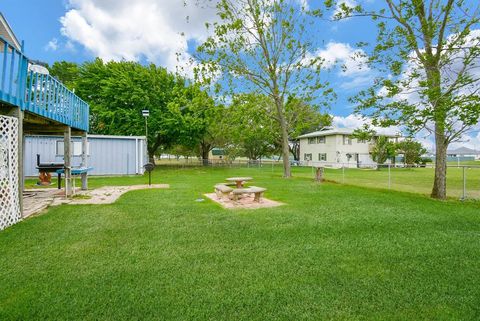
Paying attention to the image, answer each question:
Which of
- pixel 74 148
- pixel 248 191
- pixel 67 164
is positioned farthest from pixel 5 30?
pixel 248 191

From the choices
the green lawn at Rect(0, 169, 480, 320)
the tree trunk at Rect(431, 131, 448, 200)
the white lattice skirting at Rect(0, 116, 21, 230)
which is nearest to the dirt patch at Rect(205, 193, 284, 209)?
the green lawn at Rect(0, 169, 480, 320)

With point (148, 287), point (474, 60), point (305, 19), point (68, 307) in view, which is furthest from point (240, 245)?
point (305, 19)

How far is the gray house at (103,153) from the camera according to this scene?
15094mm

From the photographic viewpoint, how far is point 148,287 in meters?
2.77

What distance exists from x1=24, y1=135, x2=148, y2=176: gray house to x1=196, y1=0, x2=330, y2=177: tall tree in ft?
20.2

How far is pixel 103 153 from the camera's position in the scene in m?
16.3

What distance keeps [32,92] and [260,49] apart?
12.2 m

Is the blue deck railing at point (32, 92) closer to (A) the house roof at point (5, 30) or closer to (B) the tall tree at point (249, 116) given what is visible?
(A) the house roof at point (5, 30)

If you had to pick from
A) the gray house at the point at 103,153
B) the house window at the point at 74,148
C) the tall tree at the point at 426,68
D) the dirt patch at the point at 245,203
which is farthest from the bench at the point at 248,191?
the gray house at the point at 103,153

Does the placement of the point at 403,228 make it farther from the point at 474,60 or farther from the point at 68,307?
the point at 474,60

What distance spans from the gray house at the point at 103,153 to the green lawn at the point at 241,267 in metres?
11.2

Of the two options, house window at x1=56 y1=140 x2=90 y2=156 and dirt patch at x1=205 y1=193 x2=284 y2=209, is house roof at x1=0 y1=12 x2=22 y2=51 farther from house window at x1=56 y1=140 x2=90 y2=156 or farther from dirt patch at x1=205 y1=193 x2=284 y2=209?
dirt patch at x1=205 y1=193 x2=284 y2=209

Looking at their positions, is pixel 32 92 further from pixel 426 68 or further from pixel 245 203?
pixel 426 68

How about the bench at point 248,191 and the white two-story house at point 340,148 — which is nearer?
the bench at point 248,191
